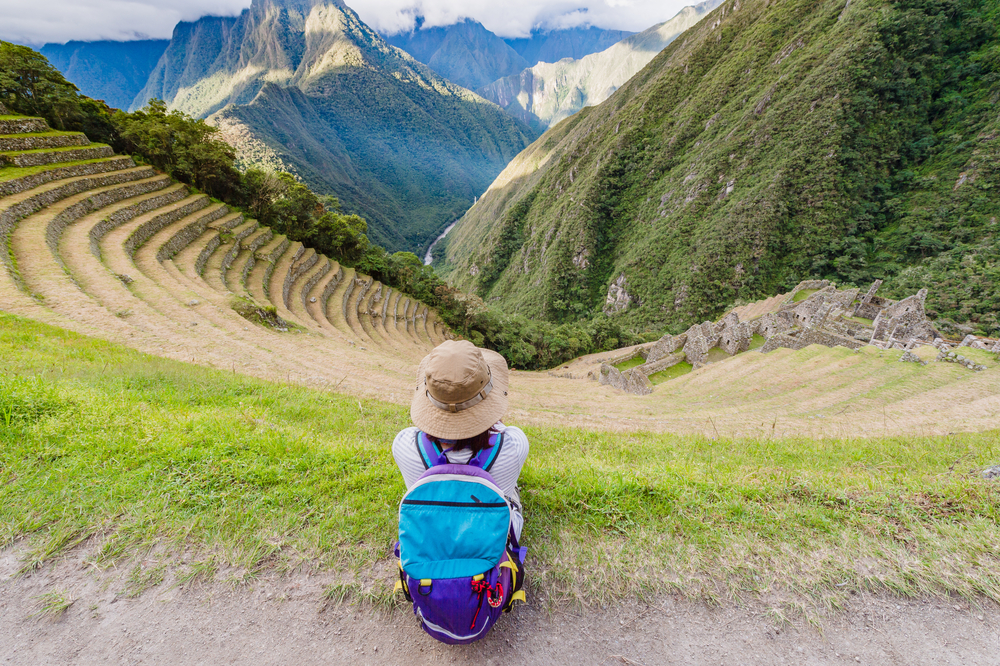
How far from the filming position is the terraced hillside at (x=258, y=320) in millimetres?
8562

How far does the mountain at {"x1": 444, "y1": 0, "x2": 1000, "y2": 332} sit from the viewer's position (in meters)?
47.0

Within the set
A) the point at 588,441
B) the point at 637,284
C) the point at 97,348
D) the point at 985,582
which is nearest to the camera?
the point at 985,582

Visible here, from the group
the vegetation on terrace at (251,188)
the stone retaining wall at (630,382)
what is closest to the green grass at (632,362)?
the vegetation on terrace at (251,188)

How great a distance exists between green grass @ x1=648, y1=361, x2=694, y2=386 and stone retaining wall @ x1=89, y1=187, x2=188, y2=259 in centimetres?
2704

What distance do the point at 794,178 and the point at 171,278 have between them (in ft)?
237

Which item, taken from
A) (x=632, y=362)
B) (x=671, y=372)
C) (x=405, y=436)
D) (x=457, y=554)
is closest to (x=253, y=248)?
(x=405, y=436)

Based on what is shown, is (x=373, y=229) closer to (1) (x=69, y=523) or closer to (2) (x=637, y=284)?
(2) (x=637, y=284)

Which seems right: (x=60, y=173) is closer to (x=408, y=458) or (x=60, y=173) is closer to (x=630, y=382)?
(x=408, y=458)

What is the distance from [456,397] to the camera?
225cm

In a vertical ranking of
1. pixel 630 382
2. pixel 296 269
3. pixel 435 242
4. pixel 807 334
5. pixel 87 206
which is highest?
pixel 435 242

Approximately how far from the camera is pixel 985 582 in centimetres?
228

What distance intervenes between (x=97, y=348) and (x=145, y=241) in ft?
39.5

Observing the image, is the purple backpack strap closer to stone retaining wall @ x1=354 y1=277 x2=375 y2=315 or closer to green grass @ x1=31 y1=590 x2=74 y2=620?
green grass @ x1=31 y1=590 x2=74 y2=620

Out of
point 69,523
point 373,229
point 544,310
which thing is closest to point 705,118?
point 544,310
